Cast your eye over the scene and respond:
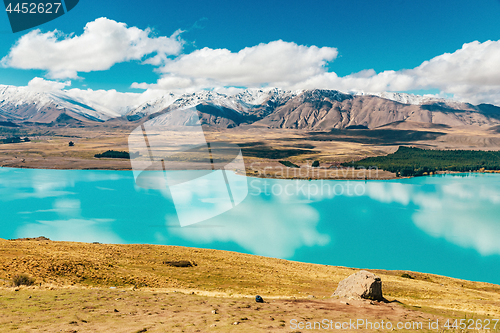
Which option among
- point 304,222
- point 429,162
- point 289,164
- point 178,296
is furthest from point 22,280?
point 429,162

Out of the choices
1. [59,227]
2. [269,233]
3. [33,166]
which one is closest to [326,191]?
[269,233]

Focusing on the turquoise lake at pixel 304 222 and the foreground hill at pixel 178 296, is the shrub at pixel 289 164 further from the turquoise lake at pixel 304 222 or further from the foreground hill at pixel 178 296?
the foreground hill at pixel 178 296

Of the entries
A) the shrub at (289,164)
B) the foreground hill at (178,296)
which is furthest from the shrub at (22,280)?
the shrub at (289,164)

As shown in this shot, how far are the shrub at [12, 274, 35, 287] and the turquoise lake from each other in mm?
25019

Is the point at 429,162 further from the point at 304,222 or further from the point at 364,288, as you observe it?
the point at 364,288

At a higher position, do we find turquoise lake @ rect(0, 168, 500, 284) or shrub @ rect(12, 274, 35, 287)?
shrub @ rect(12, 274, 35, 287)

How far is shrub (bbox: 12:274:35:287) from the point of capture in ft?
40.0

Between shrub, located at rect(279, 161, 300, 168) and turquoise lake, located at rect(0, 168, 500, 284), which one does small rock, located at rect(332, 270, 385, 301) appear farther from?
shrub, located at rect(279, 161, 300, 168)

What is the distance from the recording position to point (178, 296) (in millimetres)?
12336

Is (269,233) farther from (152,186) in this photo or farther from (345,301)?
(152,186)

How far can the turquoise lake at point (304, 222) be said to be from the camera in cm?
3628

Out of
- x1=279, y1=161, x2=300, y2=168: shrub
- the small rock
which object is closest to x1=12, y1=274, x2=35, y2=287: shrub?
the small rock

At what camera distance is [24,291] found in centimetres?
1124

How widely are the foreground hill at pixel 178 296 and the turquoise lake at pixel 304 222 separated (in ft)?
44.8
